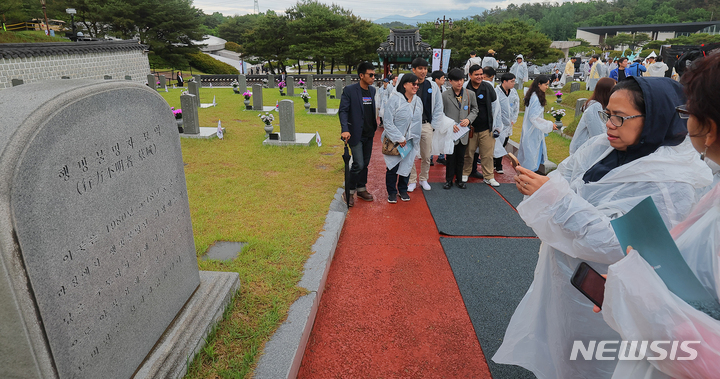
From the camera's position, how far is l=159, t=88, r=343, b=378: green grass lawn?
2.75 meters

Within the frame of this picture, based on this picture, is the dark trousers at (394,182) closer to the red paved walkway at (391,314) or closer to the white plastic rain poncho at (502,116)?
the red paved walkway at (391,314)

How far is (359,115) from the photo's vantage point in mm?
5438

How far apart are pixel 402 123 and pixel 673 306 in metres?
4.63

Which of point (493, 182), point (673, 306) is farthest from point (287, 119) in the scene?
point (673, 306)

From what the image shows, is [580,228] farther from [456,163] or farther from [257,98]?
[257,98]

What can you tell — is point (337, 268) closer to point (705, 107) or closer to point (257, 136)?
point (705, 107)

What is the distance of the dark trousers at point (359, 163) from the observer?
18.3ft

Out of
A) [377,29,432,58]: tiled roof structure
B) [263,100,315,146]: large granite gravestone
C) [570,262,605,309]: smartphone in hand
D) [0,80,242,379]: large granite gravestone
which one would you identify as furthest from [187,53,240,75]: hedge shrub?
[570,262,605,309]: smartphone in hand

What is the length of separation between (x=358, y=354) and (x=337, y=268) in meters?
1.28

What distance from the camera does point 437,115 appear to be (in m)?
6.11

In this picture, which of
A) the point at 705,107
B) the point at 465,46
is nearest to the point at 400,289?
the point at 705,107

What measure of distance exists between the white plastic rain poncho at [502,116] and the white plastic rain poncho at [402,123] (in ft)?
5.06

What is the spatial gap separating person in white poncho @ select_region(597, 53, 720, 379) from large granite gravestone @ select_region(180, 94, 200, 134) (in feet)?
30.9

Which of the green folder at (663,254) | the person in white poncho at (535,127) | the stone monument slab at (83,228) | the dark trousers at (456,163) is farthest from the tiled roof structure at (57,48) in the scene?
the green folder at (663,254)
